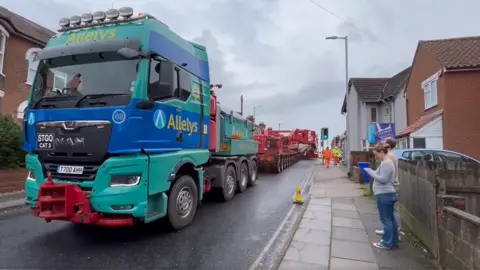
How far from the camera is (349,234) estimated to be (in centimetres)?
564

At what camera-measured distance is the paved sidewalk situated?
4.21 metres

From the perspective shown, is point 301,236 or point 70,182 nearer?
point 70,182

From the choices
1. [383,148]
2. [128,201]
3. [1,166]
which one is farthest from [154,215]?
[1,166]

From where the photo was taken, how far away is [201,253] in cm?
457

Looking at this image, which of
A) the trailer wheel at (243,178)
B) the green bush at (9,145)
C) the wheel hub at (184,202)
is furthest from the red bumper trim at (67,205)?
the green bush at (9,145)

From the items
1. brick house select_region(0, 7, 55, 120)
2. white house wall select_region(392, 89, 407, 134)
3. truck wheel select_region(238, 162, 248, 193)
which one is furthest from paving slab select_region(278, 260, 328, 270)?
white house wall select_region(392, 89, 407, 134)

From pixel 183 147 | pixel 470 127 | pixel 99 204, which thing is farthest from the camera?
pixel 470 127

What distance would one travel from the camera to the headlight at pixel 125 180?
14.8 ft

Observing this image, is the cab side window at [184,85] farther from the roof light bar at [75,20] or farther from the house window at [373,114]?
the house window at [373,114]

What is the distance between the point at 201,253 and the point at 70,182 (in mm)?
2273

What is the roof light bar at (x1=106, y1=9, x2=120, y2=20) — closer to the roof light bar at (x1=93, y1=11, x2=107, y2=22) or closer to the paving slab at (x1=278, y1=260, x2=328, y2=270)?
the roof light bar at (x1=93, y1=11, x2=107, y2=22)

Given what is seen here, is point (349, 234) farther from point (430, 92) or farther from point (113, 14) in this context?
point (430, 92)

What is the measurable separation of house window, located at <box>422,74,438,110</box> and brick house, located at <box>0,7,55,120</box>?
20.6m

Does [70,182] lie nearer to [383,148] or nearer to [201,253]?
[201,253]
